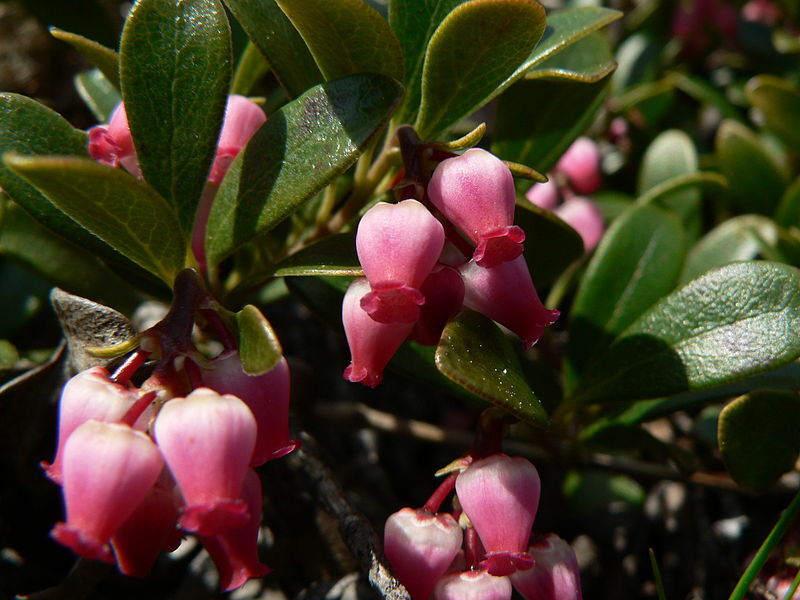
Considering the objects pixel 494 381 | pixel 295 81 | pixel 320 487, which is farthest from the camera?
pixel 320 487

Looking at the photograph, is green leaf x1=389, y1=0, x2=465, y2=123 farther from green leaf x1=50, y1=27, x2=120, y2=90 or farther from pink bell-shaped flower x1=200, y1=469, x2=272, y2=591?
pink bell-shaped flower x1=200, y1=469, x2=272, y2=591

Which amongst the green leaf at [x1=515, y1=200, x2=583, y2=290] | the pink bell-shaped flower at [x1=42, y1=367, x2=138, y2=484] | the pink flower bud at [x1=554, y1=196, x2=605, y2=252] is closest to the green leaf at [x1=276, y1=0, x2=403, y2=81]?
the green leaf at [x1=515, y1=200, x2=583, y2=290]

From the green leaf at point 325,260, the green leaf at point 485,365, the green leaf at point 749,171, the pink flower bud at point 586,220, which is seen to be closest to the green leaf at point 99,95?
the green leaf at point 325,260

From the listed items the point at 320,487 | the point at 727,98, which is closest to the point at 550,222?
the point at 320,487

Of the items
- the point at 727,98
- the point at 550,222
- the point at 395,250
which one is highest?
the point at 395,250

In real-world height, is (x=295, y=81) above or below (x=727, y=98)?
above

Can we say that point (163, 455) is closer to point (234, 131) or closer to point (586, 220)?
point (234, 131)

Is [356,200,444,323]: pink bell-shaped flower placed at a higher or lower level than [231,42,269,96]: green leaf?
lower

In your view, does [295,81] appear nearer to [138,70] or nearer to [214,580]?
[138,70]
